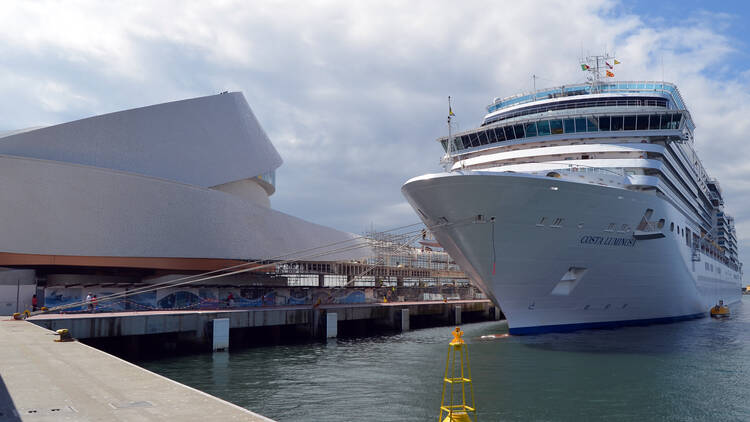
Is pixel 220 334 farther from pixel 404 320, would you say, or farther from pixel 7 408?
pixel 7 408

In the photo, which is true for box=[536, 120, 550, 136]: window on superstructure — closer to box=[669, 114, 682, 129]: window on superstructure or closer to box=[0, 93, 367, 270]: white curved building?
box=[669, 114, 682, 129]: window on superstructure

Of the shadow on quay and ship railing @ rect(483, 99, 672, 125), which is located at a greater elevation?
ship railing @ rect(483, 99, 672, 125)

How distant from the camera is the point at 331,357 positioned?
60.0 feet

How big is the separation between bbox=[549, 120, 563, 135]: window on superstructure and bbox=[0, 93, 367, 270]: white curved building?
2014 centimetres

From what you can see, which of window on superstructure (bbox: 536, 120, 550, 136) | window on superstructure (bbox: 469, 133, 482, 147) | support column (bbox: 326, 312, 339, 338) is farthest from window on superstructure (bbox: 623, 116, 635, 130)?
support column (bbox: 326, 312, 339, 338)

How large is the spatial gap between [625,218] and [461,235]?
6242mm

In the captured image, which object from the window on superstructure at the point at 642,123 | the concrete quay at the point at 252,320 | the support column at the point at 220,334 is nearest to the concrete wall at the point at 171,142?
the concrete quay at the point at 252,320

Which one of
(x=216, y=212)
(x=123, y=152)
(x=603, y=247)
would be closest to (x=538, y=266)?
(x=603, y=247)

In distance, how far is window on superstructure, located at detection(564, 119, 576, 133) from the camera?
75.0ft

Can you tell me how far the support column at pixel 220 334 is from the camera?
65.2ft

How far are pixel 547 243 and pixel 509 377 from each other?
5.92m

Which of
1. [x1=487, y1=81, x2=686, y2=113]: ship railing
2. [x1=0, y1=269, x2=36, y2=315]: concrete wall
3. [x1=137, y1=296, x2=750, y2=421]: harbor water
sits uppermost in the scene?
[x1=487, y1=81, x2=686, y2=113]: ship railing

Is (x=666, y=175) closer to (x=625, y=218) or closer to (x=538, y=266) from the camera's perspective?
(x=625, y=218)

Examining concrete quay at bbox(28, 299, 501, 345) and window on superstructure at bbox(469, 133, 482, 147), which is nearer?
concrete quay at bbox(28, 299, 501, 345)
